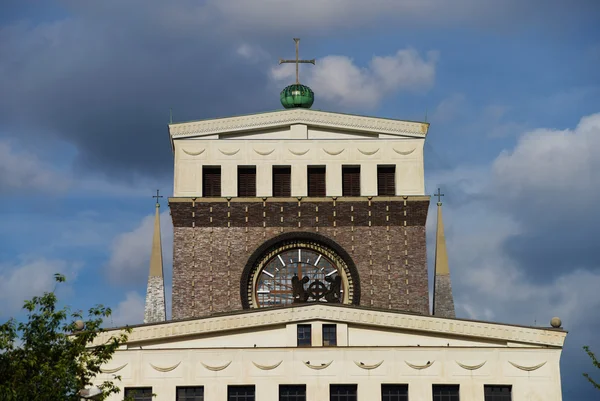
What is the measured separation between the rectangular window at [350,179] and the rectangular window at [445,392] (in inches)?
714

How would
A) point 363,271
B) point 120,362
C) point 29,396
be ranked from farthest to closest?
point 363,271 → point 120,362 → point 29,396

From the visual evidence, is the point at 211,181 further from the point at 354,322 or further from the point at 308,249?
the point at 354,322

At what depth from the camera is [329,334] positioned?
2734 inches

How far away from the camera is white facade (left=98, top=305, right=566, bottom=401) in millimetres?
67812

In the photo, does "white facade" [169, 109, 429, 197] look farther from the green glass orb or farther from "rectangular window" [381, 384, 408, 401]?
"rectangular window" [381, 384, 408, 401]

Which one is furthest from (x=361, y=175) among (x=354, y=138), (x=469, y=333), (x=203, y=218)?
(x=469, y=333)

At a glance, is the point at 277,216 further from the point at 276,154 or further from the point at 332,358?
the point at 332,358

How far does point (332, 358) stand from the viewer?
68.1 meters

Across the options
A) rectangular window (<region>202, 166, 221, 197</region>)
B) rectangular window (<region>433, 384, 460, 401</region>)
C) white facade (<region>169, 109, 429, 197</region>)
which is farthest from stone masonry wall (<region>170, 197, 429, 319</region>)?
rectangular window (<region>433, 384, 460, 401</region>)

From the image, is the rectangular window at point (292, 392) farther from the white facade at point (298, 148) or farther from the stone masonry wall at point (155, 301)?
the white facade at point (298, 148)

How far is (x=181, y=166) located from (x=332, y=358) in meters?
19.7

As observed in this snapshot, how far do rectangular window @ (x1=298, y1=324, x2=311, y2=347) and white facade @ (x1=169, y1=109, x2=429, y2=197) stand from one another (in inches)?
580

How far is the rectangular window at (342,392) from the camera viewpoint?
67.8 m

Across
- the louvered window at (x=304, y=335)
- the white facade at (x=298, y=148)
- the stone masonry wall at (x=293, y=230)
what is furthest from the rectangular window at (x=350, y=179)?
the louvered window at (x=304, y=335)
